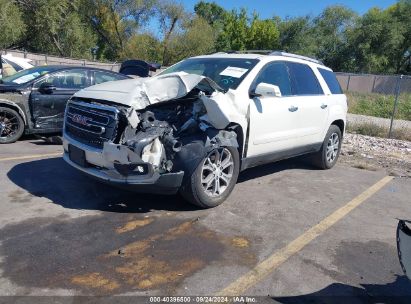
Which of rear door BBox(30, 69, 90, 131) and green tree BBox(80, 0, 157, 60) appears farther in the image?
green tree BBox(80, 0, 157, 60)

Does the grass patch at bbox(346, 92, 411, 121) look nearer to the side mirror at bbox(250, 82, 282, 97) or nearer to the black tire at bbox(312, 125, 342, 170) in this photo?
the black tire at bbox(312, 125, 342, 170)

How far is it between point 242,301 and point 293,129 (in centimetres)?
356

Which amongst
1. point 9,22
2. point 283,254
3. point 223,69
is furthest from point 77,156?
point 9,22

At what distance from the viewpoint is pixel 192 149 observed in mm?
4805

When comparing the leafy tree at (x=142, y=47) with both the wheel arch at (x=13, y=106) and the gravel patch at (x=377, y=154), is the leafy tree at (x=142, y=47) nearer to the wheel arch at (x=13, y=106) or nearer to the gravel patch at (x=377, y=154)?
the gravel patch at (x=377, y=154)

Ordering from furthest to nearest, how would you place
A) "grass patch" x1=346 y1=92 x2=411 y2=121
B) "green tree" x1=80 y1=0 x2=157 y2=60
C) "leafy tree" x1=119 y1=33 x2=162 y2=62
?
"leafy tree" x1=119 y1=33 x2=162 y2=62 < "green tree" x1=80 y1=0 x2=157 y2=60 < "grass patch" x1=346 y1=92 x2=411 y2=121

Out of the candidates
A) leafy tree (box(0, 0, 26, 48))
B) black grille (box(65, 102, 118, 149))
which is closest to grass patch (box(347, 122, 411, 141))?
black grille (box(65, 102, 118, 149))

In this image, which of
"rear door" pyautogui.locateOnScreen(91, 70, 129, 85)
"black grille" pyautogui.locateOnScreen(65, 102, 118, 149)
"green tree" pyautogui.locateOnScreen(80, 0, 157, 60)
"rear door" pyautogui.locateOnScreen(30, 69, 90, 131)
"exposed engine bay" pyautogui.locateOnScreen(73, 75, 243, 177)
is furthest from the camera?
"green tree" pyautogui.locateOnScreen(80, 0, 157, 60)

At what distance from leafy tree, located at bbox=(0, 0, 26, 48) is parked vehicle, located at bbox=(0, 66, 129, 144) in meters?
28.9

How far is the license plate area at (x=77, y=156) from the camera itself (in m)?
4.94

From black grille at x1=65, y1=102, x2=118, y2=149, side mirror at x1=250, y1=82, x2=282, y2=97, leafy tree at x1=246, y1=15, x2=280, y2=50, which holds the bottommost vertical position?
black grille at x1=65, y1=102, x2=118, y2=149

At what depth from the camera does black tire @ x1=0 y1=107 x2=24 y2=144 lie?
7.88 m

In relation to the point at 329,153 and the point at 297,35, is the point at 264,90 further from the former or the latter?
the point at 297,35

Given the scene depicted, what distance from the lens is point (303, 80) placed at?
678 centimetres
